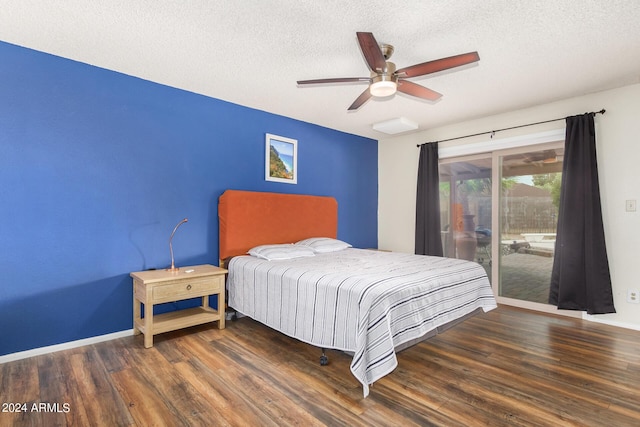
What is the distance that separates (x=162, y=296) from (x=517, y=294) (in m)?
4.26

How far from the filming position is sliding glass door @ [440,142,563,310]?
13.1 ft

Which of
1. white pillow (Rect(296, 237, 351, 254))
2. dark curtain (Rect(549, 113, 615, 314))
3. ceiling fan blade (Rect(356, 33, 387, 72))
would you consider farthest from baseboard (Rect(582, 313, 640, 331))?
ceiling fan blade (Rect(356, 33, 387, 72))

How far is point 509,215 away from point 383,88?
292cm

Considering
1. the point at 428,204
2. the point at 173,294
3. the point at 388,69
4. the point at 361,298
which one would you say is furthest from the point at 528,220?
the point at 173,294

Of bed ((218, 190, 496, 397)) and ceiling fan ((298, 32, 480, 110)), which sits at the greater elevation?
ceiling fan ((298, 32, 480, 110))

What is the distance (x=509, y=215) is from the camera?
4.28 metres

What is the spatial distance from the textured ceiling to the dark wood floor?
2.52m

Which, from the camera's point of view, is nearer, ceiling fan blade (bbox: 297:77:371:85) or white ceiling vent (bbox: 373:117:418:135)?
ceiling fan blade (bbox: 297:77:371:85)

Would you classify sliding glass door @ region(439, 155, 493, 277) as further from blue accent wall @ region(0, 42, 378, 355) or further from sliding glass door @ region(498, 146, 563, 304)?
blue accent wall @ region(0, 42, 378, 355)

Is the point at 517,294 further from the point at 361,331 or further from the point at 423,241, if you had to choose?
the point at 361,331

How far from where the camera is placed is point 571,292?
3.58 metres

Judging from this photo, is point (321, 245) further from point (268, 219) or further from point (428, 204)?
point (428, 204)

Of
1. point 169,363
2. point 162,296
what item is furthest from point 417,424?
point 162,296

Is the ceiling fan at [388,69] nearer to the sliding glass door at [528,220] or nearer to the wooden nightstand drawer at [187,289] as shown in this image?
the wooden nightstand drawer at [187,289]
